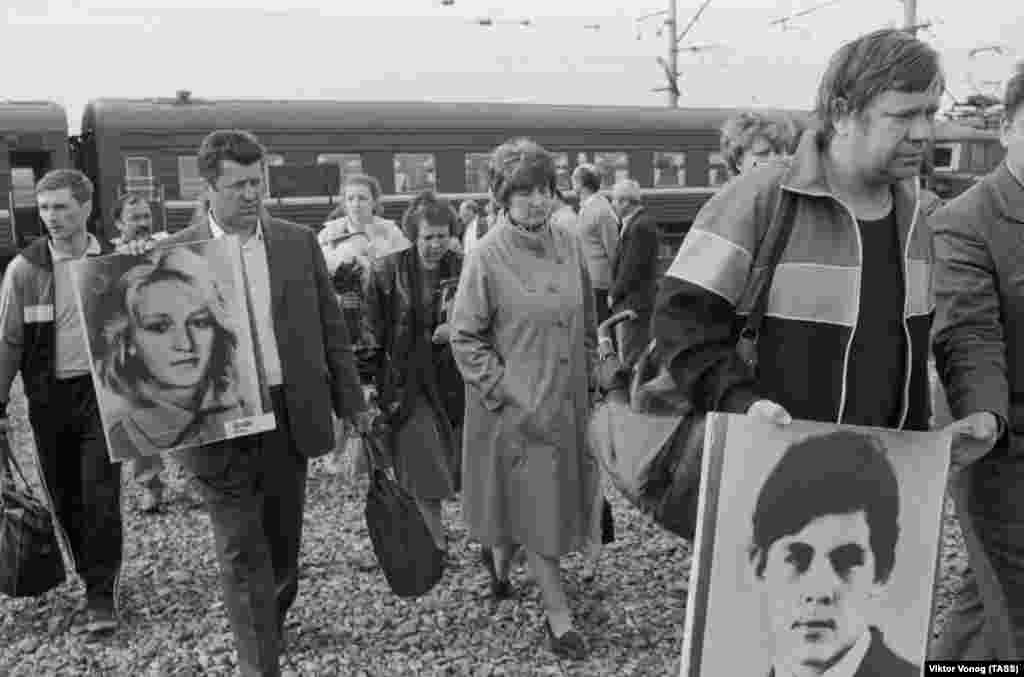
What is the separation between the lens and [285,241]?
12.0 feet

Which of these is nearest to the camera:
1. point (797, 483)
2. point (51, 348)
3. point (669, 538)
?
point (797, 483)

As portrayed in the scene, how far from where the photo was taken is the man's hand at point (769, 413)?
210cm

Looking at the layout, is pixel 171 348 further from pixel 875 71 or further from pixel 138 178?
pixel 138 178

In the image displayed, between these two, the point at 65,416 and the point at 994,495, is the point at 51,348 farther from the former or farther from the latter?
the point at 994,495

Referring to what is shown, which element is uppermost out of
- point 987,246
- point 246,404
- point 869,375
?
point 987,246

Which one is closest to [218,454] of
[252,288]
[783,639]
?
[252,288]

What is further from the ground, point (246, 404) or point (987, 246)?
point (987, 246)

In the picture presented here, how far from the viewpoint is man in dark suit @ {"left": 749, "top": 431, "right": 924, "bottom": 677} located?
2.17 m

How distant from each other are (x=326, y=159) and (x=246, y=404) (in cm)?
1484

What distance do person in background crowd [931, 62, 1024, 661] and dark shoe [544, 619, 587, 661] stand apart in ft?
4.91

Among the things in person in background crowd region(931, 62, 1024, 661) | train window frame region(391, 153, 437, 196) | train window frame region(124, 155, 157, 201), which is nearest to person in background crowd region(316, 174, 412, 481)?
person in background crowd region(931, 62, 1024, 661)

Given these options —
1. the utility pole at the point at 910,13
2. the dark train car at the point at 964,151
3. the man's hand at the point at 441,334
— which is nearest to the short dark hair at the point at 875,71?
the man's hand at the point at 441,334

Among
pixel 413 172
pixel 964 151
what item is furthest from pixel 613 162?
pixel 964 151

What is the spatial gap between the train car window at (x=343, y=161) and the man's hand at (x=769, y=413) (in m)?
16.1
